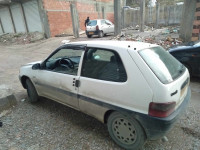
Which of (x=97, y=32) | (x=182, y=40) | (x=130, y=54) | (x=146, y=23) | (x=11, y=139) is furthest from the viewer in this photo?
(x=146, y=23)

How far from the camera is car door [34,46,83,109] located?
2.65m

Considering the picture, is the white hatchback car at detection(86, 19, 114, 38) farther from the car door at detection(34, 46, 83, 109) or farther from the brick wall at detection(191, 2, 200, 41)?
the car door at detection(34, 46, 83, 109)

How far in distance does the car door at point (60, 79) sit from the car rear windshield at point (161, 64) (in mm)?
1125

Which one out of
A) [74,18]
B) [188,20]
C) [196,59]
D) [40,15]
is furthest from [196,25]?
[40,15]

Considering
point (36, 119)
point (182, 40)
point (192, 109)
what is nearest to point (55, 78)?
point (36, 119)

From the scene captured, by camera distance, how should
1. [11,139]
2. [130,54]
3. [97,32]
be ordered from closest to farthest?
[130,54], [11,139], [97,32]

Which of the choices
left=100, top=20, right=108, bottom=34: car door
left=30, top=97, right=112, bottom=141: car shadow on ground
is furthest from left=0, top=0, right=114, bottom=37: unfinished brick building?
left=30, top=97, right=112, bottom=141: car shadow on ground

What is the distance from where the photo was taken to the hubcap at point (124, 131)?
217cm

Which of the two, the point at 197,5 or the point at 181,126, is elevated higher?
the point at 197,5

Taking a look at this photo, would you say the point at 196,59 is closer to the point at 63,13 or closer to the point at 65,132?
the point at 65,132

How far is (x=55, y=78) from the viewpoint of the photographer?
290 cm

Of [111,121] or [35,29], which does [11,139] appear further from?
[35,29]

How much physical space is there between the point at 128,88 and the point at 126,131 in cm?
71

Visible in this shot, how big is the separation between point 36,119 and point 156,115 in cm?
242
